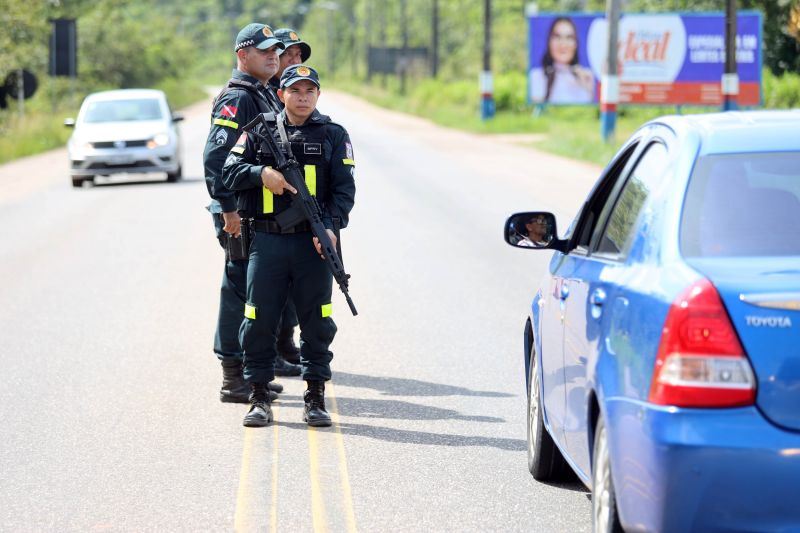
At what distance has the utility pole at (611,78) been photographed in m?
34.5

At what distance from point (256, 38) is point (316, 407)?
2.02m

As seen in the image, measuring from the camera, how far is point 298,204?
7.53 meters

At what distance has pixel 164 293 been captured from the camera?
42.4 ft

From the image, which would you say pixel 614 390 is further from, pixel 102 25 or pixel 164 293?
pixel 102 25

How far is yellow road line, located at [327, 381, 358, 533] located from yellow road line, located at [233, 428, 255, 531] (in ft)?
1.26

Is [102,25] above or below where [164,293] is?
above

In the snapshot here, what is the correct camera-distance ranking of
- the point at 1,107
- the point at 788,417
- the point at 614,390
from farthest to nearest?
the point at 1,107, the point at 614,390, the point at 788,417

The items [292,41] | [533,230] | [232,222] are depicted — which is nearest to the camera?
[533,230]

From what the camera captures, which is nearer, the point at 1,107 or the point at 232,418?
the point at 232,418

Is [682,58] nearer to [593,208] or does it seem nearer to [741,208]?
[593,208]

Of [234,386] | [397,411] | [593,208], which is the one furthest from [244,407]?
[593,208]

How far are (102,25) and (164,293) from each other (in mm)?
59864

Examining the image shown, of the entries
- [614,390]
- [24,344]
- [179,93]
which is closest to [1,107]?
[24,344]

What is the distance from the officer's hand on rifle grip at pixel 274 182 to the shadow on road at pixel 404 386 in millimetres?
1613
